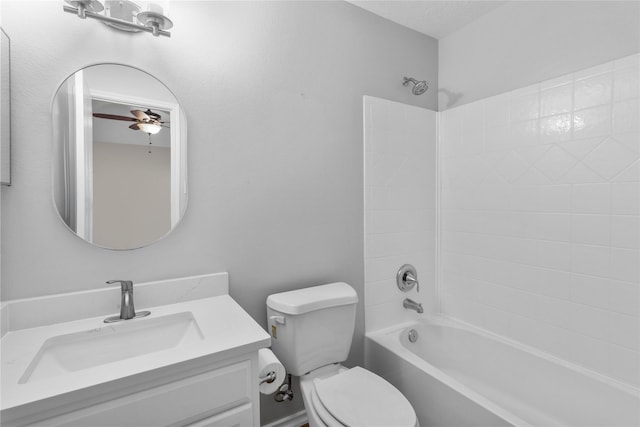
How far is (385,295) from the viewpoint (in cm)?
201

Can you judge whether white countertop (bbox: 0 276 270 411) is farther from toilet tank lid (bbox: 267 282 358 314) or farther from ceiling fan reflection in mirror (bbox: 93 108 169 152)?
ceiling fan reflection in mirror (bbox: 93 108 169 152)

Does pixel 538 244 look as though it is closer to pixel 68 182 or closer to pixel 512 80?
pixel 512 80

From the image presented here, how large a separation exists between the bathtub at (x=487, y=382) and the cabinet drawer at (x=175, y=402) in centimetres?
95

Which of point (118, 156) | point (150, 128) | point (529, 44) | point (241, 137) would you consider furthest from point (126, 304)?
point (529, 44)

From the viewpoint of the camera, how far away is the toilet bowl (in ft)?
3.88

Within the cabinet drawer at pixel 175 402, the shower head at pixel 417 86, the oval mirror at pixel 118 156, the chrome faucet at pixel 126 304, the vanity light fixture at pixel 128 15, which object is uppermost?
the shower head at pixel 417 86

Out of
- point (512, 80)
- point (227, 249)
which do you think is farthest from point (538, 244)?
point (227, 249)

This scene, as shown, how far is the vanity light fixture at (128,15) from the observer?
3.61ft

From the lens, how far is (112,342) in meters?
1.11

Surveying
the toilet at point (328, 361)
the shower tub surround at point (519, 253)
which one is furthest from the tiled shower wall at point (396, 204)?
the toilet at point (328, 361)

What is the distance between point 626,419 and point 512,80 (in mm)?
1733

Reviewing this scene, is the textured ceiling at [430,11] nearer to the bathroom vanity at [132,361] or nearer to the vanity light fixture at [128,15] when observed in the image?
the vanity light fixture at [128,15]

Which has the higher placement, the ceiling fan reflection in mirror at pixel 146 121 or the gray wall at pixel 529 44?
the gray wall at pixel 529 44

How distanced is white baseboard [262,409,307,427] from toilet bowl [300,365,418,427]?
34 cm
